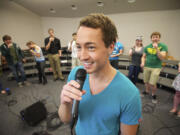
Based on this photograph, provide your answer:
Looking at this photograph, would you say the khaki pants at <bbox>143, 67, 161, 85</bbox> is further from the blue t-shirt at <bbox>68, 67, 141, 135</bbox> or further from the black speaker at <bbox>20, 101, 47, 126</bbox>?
the black speaker at <bbox>20, 101, 47, 126</bbox>

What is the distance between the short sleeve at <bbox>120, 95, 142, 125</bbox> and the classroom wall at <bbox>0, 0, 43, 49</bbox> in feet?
18.4

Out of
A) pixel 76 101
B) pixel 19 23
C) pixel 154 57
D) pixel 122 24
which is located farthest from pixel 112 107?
pixel 19 23

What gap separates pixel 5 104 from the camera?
2.46 meters

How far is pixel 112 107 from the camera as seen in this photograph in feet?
1.87

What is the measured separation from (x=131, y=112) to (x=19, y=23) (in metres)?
6.15

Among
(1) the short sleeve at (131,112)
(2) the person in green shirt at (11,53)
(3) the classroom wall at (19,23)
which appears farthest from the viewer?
(3) the classroom wall at (19,23)

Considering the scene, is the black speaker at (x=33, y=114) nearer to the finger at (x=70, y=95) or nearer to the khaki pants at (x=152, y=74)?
the finger at (x=70, y=95)

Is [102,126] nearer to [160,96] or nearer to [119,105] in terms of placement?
[119,105]

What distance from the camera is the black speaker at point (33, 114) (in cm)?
180

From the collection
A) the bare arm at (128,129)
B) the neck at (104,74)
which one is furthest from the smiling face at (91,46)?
the bare arm at (128,129)

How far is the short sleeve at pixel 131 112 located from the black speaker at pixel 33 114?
1877mm

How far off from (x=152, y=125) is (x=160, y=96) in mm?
1182

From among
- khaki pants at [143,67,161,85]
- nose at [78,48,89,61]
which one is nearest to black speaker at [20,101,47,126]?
nose at [78,48,89,61]

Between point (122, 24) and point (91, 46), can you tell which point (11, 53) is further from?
point (122, 24)
